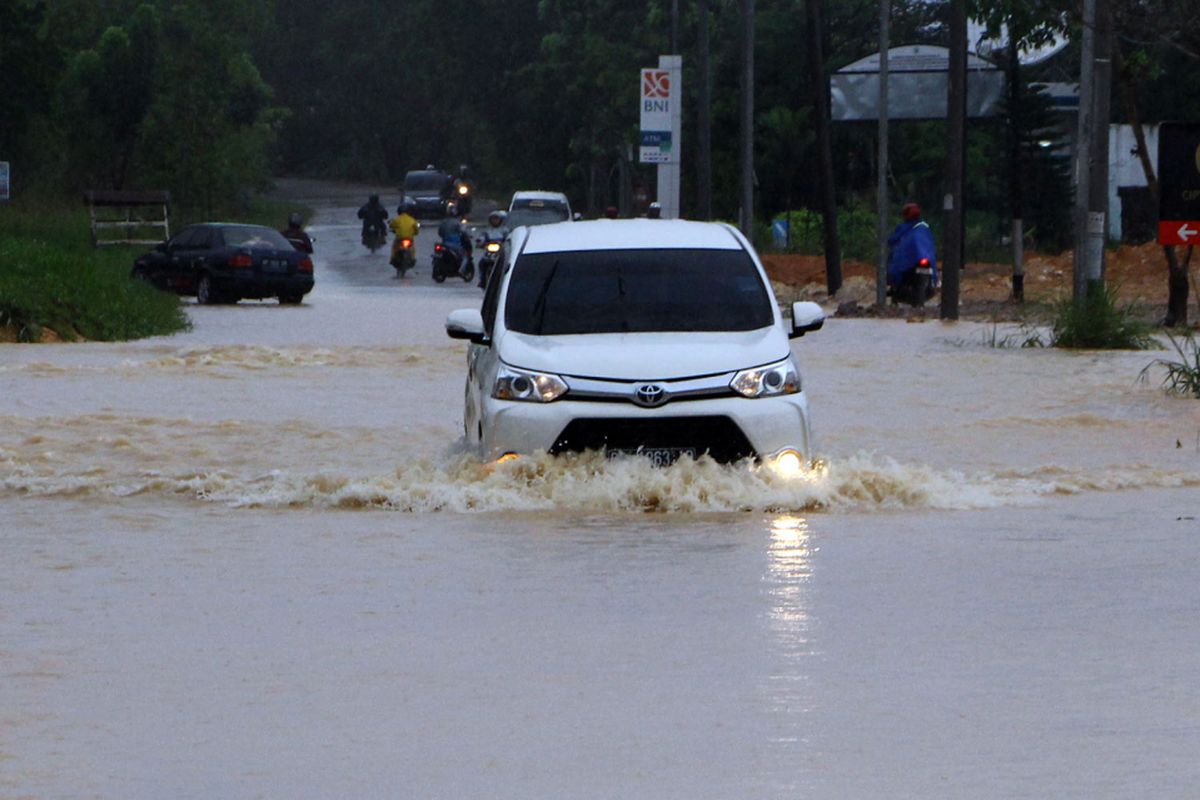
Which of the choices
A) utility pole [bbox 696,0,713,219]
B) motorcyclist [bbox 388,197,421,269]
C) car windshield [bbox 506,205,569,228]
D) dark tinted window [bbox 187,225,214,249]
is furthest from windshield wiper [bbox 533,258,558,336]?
car windshield [bbox 506,205,569,228]

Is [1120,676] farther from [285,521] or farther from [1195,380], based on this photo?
[1195,380]

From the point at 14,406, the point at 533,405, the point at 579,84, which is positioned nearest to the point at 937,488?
the point at 533,405

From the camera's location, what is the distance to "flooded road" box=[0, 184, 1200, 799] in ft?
20.6

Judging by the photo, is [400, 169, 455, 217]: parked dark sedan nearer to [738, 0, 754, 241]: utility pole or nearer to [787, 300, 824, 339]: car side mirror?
[738, 0, 754, 241]: utility pole

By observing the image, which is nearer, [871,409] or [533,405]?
[533,405]

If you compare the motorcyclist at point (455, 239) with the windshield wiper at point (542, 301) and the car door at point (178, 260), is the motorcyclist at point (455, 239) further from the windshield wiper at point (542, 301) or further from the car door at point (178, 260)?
the windshield wiper at point (542, 301)

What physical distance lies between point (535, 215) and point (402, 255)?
4.39 metres

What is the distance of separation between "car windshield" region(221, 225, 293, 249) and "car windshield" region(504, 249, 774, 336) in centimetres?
2545

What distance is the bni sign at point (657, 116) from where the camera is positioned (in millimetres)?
45906

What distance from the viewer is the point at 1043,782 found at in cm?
599

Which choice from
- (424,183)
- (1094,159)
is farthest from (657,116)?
(424,183)

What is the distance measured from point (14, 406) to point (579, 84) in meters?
56.2

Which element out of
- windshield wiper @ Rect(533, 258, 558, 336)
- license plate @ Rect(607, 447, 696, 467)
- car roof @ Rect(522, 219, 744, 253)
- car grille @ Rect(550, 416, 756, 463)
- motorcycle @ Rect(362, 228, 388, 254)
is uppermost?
car roof @ Rect(522, 219, 744, 253)

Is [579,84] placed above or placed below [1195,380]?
above
